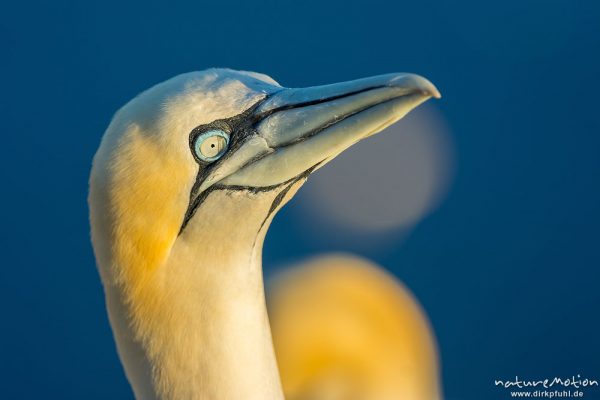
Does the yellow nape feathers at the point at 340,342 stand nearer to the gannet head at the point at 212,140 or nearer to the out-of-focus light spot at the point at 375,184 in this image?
the gannet head at the point at 212,140

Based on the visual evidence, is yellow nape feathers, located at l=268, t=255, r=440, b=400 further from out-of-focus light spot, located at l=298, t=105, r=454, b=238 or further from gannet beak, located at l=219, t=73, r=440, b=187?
out-of-focus light spot, located at l=298, t=105, r=454, b=238

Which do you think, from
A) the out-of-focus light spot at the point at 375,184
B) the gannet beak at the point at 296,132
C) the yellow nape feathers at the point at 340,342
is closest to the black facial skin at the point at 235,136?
the gannet beak at the point at 296,132

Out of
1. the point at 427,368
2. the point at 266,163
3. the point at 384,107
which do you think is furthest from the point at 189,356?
the point at 427,368

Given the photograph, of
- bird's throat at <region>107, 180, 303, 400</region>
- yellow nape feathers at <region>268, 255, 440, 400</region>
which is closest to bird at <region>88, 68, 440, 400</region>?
bird's throat at <region>107, 180, 303, 400</region>

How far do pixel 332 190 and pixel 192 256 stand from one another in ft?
16.1

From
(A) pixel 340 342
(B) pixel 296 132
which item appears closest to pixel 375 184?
(A) pixel 340 342

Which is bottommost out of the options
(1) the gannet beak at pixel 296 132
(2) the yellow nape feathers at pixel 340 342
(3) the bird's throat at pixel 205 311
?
(2) the yellow nape feathers at pixel 340 342

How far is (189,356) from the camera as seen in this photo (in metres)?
1.61

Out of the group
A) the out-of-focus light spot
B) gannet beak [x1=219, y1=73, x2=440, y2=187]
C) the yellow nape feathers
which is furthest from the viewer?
the out-of-focus light spot

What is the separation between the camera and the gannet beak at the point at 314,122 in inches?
59.9

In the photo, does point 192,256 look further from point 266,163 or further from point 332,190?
point 332,190

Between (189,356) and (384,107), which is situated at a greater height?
(384,107)

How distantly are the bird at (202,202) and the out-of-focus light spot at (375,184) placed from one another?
4779mm

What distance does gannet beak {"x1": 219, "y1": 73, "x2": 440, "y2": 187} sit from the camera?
152 cm
